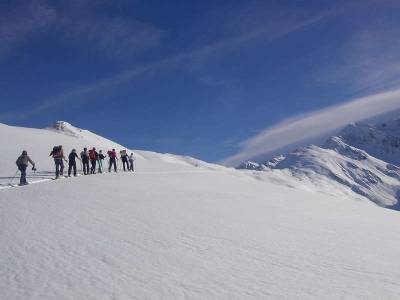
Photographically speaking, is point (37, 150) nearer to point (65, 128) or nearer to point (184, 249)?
point (65, 128)

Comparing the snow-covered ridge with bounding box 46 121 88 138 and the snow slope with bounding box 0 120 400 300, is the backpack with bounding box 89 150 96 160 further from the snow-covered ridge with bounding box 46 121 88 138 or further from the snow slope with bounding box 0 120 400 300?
the snow-covered ridge with bounding box 46 121 88 138

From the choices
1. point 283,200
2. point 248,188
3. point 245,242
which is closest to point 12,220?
point 245,242

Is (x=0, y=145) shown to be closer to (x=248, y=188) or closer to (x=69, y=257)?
(x=248, y=188)

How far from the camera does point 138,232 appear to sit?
40.9 ft

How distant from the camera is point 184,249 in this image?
10930mm

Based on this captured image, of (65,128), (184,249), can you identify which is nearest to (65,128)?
(65,128)

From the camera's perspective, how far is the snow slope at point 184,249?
8359 mm

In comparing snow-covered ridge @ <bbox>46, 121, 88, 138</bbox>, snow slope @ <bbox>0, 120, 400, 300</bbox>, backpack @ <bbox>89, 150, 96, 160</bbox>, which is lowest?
snow slope @ <bbox>0, 120, 400, 300</bbox>

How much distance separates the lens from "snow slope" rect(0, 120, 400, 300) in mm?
8359

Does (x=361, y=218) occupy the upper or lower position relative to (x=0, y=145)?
lower

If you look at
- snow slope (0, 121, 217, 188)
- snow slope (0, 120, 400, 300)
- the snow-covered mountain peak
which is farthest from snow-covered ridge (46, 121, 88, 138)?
snow slope (0, 120, 400, 300)

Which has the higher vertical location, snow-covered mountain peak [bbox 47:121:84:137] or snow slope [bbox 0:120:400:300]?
snow-covered mountain peak [bbox 47:121:84:137]

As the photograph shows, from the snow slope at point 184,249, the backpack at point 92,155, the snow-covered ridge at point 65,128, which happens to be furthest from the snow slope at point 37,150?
the snow-covered ridge at point 65,128

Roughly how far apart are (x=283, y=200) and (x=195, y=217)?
322 inches
